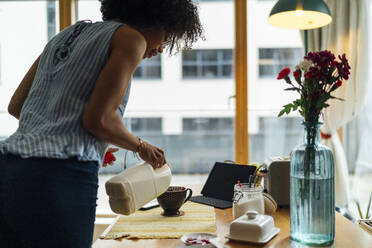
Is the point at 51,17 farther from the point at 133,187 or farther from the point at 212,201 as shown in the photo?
the point at 133,187

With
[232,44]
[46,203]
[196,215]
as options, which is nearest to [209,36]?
[232,44]

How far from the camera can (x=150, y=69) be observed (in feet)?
10.1

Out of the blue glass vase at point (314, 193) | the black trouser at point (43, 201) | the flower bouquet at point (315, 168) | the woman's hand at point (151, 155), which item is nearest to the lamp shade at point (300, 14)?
the flower bouquet at point (315, 168)

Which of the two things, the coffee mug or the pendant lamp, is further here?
the pendant lamp

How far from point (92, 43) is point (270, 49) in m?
2.40

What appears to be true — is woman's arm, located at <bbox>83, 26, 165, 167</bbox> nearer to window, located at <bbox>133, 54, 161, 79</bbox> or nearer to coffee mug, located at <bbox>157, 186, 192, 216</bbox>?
coffee mug, located at <bbox>157, 186, 192, 216</bbox>

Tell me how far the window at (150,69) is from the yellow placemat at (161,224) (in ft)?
5.82

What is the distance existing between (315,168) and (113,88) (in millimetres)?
620

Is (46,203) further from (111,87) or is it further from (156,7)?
(156,7)

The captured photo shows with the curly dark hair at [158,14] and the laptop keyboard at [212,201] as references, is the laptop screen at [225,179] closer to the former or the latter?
the laptop keyboard at [212,201]

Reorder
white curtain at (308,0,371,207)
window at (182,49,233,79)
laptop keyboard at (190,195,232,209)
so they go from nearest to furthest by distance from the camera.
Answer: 1. laptop keyboard at (190,195,232,209)
2. white curtain at (308,0,371,207)
3. window at (182,49,233,79)

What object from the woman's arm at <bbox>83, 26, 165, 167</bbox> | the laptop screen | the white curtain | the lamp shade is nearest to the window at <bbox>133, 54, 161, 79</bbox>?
the lamp shade

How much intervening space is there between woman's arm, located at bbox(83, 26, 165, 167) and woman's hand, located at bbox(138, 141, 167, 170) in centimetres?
13

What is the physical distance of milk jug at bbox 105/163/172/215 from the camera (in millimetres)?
1028
